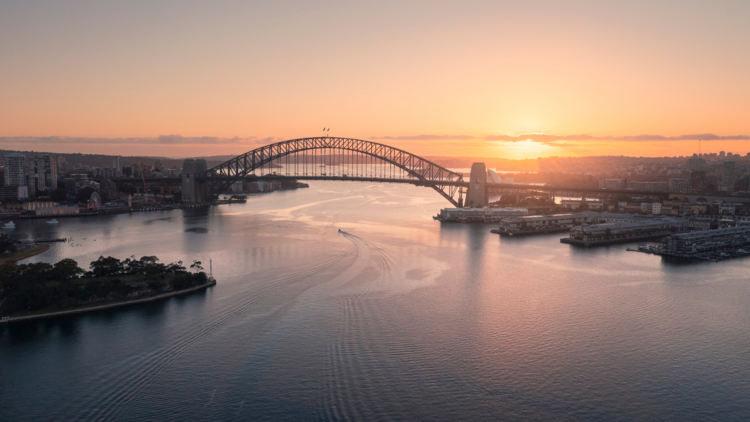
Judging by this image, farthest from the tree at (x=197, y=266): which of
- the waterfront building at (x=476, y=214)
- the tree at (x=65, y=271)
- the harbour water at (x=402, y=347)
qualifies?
the waterfront building at (x=476, y=214)

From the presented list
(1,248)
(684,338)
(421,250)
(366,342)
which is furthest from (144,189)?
(684,338)

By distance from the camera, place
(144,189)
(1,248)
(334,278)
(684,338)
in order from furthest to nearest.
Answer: (144,189) < (1,248) < (334,278) < (684,338)

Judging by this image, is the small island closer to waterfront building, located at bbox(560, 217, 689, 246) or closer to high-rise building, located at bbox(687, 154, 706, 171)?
waterfront building, located at bbox(560, 217, 689, 246)

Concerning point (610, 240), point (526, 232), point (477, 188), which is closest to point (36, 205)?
point (477, 188)

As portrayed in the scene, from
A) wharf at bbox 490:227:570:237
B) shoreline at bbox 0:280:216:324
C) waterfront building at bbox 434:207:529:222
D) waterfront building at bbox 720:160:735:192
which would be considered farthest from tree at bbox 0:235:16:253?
waterfront building at bbox 720:160:735:192

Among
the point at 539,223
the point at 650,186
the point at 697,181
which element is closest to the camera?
the point at 539,223

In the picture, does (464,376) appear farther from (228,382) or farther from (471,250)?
(471,250)

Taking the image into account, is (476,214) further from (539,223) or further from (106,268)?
(106,268)
